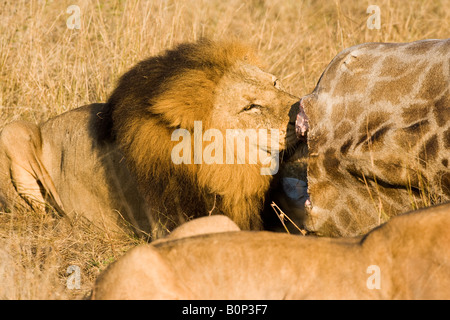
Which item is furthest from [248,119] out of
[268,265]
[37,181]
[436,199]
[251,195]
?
[37,181]

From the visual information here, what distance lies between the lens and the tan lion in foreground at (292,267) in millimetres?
2510

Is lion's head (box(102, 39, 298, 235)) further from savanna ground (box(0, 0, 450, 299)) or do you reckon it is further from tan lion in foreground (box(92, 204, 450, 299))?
tan lion in foreground (box(92, 204, 450, 299))

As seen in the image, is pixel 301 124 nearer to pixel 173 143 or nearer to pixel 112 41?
pixel 173 143

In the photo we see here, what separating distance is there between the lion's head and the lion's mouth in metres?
0.18

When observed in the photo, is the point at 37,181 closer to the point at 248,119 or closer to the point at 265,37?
the point at 248,119

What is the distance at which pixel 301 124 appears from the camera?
3.86 metres

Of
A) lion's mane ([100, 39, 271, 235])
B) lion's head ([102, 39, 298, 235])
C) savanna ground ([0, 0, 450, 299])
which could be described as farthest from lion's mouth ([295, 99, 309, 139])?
savanna ground ([0, 0, 450, 299])

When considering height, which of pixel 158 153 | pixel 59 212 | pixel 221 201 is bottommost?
pixel 59 212

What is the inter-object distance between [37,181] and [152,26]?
2.04 meters

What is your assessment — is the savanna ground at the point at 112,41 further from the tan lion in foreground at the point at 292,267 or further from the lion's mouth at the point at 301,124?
the tan lion in foreground at the point at 292,267

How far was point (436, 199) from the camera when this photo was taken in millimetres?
3352

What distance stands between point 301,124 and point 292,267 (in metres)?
1.41

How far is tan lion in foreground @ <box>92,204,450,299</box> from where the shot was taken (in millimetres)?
2510

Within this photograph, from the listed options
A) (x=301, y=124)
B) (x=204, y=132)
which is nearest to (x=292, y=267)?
(x=301, y=124)
